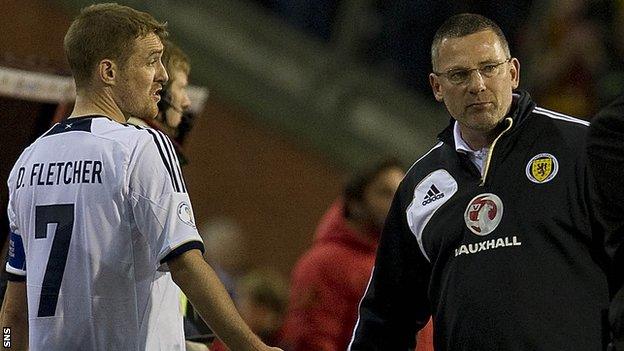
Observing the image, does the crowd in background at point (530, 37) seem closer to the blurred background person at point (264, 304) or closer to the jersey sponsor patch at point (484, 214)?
the blurred background person at point (264, 304)

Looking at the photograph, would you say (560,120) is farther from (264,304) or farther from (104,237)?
(264,304)

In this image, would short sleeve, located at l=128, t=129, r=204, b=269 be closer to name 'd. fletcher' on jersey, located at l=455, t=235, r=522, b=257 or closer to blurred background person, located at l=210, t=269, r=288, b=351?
name 'd. fletcher' on jersey, located at l=455, t=235, r=522, b=257

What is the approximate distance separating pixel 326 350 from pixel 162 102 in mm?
1868

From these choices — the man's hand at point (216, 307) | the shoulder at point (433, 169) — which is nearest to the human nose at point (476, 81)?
the shoulder at point (433, 169)

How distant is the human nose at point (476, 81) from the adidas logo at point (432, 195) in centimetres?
36

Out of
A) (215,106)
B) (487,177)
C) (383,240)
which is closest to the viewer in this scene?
(487,177)

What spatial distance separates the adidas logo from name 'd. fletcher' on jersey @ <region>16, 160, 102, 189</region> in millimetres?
1185

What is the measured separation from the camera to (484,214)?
4.61m

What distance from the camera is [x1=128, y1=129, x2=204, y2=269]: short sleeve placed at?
4203 mm

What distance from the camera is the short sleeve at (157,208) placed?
420cm

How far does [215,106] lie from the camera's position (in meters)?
10.0

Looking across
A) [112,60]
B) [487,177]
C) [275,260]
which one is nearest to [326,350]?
[487,177]

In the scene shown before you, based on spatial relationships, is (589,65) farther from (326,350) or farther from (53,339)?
(53,339)

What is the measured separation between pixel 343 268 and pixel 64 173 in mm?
2581
